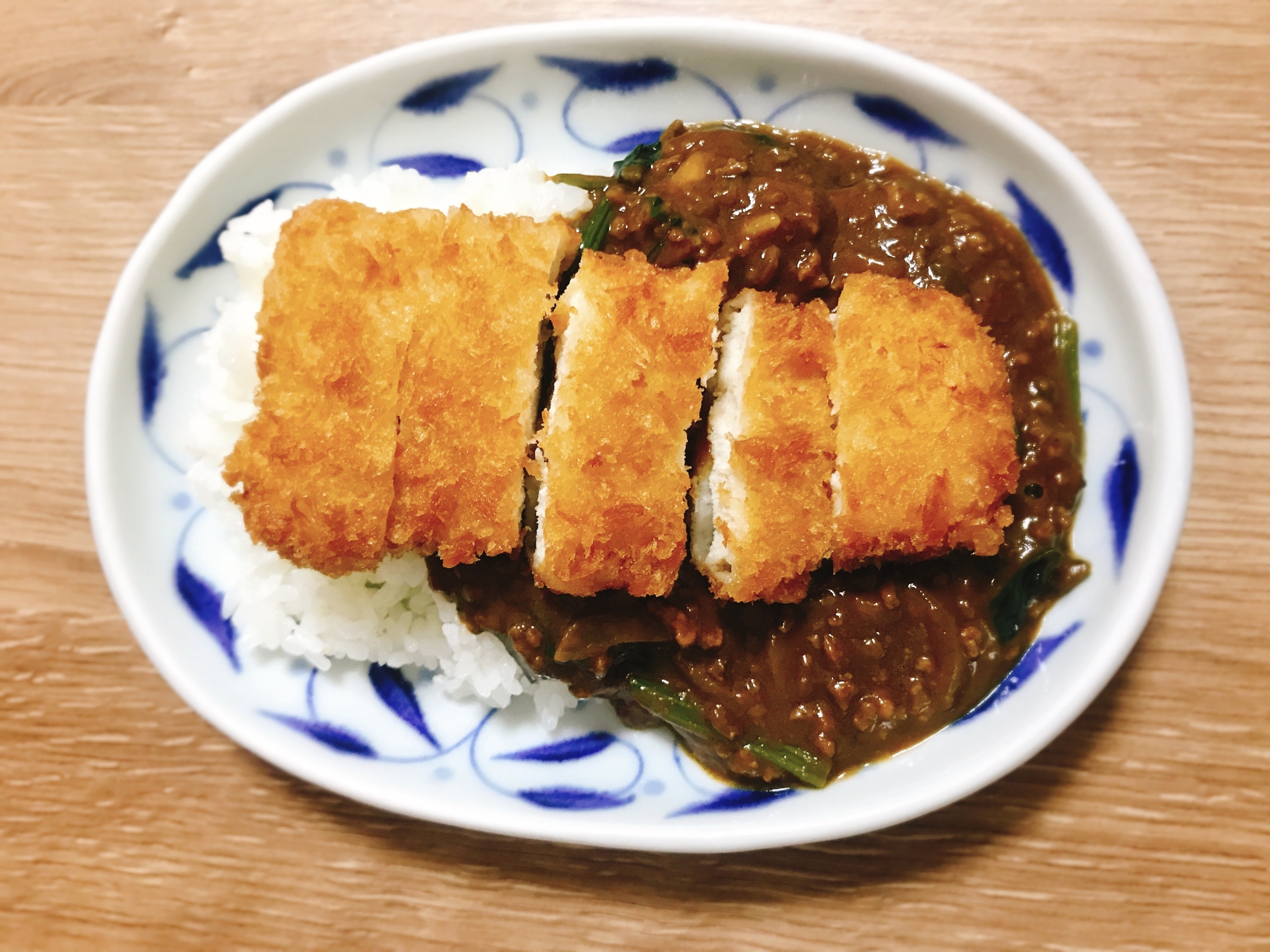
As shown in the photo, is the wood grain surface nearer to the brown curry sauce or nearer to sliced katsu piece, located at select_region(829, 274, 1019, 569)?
the brown curry sauce

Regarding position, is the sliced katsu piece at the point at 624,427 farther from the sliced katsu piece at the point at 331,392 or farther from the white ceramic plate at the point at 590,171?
the white ceramic plate at the point at 590,171

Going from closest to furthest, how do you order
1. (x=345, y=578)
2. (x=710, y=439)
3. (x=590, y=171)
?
(x=710, y=439), (x=345, y=578), (x=590, y=171)

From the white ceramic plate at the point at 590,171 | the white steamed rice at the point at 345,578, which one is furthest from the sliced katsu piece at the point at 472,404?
the white ceramic plate at the point at 590,171

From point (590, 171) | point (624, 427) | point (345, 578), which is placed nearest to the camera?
point (624, 427)

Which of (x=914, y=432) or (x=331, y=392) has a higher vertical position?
(x=914, y=432)

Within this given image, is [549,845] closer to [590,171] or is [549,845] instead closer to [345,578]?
[345,578]

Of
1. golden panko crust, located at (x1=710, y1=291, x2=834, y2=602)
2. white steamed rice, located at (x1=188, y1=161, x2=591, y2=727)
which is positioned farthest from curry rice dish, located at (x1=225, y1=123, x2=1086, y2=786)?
white steamed rice, located at (x1=188, y1=161, x2=591, y2=727)

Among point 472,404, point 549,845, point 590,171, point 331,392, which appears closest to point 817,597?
point 472,404
